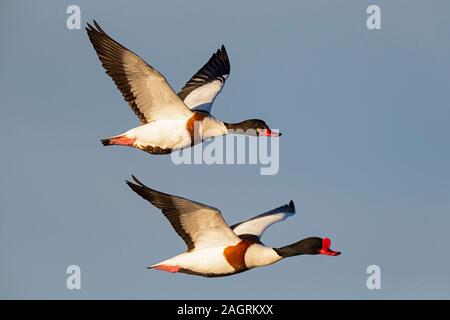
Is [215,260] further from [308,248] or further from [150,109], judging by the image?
[150,109]

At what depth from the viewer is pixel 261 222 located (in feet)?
53.5

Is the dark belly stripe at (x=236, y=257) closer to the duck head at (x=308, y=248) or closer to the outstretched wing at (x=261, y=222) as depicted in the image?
the duck head at (x=308, y=248)

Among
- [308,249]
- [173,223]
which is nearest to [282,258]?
[308,249]

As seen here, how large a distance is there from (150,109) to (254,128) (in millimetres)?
1594

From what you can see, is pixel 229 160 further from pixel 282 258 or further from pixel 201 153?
pixel 282 258

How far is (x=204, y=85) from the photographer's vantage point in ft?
59.4

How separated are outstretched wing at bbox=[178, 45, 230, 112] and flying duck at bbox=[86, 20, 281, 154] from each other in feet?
3.97

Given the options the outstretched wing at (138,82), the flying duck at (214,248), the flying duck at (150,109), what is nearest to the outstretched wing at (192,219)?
the flying duck at (214,248)

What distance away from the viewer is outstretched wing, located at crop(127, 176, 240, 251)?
1421 centimetres

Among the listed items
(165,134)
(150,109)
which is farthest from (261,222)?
(150,109)

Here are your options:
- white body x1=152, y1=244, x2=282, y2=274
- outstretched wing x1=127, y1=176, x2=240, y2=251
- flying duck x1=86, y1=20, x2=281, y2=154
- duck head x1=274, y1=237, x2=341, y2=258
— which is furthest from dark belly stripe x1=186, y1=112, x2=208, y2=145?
duck head x1=274, y1=237, x2=341, y2=258

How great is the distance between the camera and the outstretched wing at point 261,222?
1600cm

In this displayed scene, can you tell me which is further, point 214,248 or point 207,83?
point 207,83

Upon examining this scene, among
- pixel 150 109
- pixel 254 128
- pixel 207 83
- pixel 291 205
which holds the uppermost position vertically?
pixel 207 83
